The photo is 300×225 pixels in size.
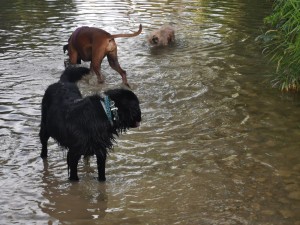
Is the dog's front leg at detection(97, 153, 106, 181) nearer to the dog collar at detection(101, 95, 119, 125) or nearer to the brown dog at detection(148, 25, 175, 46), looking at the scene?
the dog collar at detection(101, 95, 119, 125)

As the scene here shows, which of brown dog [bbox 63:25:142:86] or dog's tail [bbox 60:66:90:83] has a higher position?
dog's tail [bbox 60:66:90:83]

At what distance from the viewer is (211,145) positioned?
20.5ft

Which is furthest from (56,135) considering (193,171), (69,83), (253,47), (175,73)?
(253,47)

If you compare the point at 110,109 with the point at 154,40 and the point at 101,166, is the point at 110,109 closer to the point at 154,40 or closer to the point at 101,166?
the point at 101,166

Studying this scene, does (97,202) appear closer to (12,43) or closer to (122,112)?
(122,112)

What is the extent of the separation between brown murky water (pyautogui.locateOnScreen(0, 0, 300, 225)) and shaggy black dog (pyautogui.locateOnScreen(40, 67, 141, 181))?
1.42ft

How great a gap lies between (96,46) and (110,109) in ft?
12.8

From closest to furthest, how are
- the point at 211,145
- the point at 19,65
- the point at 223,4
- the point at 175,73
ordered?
1. the point at 211,145
2. the point at 175,73
3. the point at 19,65
4. the point at 223,4

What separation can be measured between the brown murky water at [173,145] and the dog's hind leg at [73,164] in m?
0.08

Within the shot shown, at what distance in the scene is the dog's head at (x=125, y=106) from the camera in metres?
4.82

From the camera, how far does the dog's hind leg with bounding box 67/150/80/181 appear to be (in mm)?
5113

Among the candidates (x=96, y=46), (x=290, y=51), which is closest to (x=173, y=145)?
(x=96, y=46)

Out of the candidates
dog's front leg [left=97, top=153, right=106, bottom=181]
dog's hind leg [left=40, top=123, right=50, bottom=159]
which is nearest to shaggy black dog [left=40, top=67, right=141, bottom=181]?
dog's front leg [left=97, top=153, right=106, bottom=181]

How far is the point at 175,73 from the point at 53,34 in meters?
4.46
